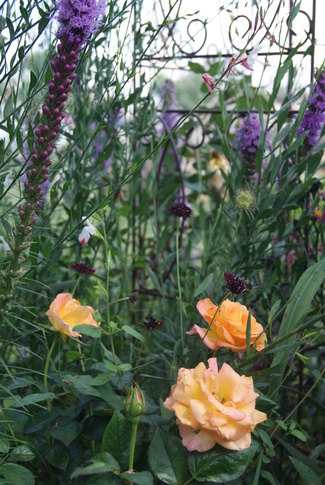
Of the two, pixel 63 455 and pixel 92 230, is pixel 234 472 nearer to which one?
pixel 63 455

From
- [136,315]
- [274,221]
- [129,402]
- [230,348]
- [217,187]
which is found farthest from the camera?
[217,187]

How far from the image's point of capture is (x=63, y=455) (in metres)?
0.78

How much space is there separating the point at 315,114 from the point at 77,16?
55 cm

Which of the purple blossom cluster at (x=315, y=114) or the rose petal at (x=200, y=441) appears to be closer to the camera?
the rose petal at (x=200, y=441)

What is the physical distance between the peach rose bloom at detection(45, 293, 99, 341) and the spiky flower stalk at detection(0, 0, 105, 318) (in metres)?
0.13

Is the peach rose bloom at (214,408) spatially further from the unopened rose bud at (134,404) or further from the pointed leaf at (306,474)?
the pointed leaf at (306,474)

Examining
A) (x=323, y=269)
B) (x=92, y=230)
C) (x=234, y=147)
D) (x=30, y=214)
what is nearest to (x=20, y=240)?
(x=30, y=214)

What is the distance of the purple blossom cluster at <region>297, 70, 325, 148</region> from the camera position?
1014 millimetres

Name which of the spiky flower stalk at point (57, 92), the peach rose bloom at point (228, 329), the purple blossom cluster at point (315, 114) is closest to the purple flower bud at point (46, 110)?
the spiky flower stalk at point (57, 92)

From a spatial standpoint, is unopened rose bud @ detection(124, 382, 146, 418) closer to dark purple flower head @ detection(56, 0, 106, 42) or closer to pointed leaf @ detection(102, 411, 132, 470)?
pointed leaf @ detection(102, 411, 132, 470)

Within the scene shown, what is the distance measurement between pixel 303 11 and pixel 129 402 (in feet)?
3.10

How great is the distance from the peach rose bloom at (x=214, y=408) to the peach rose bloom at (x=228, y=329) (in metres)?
0.05

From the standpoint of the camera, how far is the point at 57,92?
0.65m

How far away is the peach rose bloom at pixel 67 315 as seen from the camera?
80 centimetres
